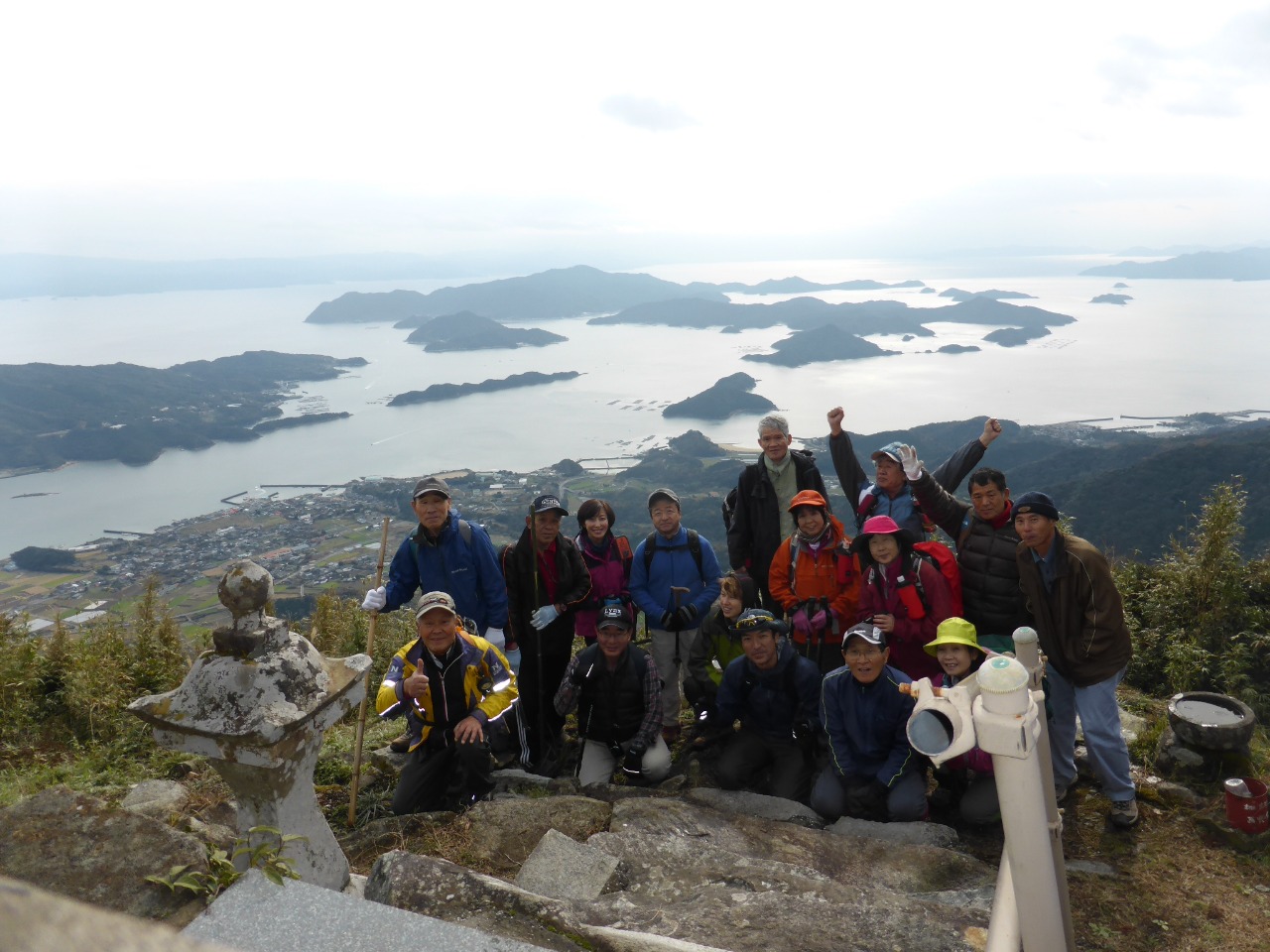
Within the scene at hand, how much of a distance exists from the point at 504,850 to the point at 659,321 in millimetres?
172518

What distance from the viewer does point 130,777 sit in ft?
18.2

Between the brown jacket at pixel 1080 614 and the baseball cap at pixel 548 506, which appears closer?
the brown jacket at pixel 1080 614

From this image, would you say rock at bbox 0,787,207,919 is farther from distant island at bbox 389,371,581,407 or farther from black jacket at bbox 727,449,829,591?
distant island at bbox 389,371,581,407

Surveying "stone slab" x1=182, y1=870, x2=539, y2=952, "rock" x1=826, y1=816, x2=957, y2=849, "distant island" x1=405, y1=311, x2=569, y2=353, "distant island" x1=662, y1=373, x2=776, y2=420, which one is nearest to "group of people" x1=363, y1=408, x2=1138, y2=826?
"rock" x1=826, y1=816, x2=957, y2=849

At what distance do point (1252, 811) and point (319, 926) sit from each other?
510cm

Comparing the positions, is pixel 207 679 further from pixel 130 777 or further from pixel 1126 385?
pixel 1126 385

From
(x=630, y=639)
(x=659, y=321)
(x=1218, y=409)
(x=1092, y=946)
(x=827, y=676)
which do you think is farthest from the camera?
(x=659, y=321)

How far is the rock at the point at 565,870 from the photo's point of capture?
3.67 meters

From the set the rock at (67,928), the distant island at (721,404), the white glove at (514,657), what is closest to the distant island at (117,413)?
the distant island at (721,404)

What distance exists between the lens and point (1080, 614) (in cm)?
451

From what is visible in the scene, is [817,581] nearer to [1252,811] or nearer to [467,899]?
[1252,811]

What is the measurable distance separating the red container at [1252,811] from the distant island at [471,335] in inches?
5721

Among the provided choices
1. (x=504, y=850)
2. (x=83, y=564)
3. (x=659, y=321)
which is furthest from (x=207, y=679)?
(x=659, y=321)

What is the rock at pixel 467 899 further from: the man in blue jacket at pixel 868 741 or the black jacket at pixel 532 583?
the black jacket at pixel 532 583
